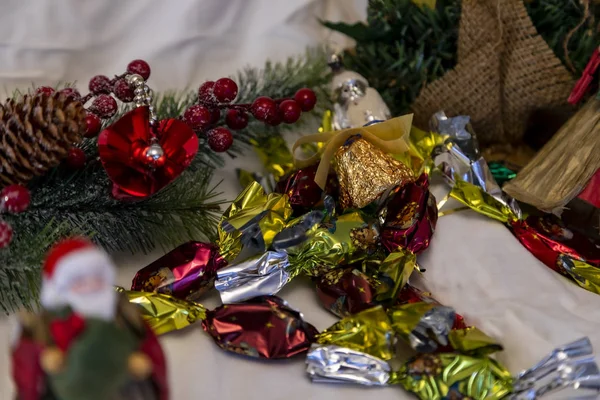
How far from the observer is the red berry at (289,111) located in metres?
0.68

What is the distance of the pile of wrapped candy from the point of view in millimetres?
459

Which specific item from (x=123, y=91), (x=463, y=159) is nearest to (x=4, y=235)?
(x=123, y=91)

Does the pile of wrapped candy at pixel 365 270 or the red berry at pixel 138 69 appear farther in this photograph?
the red berry at pixel 138 69

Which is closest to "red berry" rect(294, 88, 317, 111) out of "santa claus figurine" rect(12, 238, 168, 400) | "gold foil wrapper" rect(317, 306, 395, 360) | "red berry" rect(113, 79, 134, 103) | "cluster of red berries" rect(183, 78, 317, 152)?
"cluster of red berries" rect(183, 78, 317, 152)

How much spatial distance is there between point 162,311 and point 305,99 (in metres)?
0.33

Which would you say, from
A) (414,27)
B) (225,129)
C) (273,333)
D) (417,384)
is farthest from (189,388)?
(414,27)

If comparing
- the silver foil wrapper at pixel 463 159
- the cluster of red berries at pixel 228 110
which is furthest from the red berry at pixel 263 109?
the silver foil wrapper at pixel 463 159

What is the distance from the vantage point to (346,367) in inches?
18.3

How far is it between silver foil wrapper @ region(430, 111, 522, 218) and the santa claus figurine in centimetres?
45

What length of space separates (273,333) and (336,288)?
0.09 meters

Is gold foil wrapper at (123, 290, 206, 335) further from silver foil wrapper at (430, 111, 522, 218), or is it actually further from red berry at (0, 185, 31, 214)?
silver foil wrapper at (430, 111, 522, 218)

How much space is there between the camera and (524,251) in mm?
606

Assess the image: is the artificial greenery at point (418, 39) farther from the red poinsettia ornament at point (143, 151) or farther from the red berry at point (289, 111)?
the red poinsettia ornament at point (143, 151)

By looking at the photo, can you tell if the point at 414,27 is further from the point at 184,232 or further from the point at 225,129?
the point at 184,232
